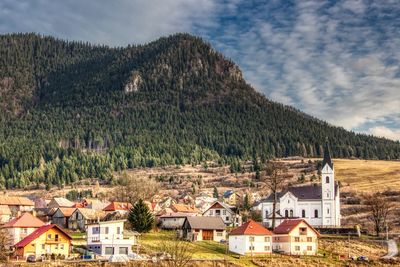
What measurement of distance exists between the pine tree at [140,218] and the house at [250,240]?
16678 millimetres

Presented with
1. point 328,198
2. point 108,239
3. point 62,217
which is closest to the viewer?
point 108,239

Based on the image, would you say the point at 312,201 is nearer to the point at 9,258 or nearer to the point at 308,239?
the point at 308,239

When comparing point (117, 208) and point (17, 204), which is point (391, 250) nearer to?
point (117, 208)

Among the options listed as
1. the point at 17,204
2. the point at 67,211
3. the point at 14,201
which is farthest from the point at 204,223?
the point at 14,201

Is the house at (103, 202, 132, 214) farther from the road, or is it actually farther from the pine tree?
the road

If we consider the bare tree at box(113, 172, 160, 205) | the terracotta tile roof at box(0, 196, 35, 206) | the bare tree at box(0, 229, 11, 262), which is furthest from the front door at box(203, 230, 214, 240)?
the terracotta tile roof at box(0, 196, 35, 206)

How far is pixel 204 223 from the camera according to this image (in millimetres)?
113312

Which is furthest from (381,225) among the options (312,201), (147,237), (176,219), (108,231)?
(108,231)

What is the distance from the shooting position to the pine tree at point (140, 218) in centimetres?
11088

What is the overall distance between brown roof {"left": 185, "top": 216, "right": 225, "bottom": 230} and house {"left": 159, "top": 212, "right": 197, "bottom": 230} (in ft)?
24.2

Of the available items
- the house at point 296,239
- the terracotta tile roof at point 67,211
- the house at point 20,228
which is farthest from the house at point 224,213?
the house at point 20,228

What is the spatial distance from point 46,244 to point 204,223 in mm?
31942

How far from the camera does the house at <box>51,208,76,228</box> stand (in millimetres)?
128875

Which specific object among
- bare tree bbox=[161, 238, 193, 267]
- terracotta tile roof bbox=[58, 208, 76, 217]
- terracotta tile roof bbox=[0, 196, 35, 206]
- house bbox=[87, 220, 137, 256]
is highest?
terracotta tile roof bbox=[0, 196, 35, 206]
